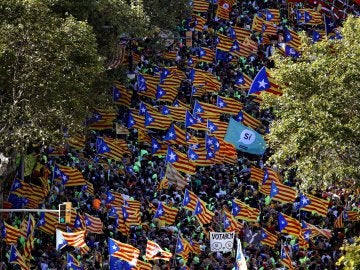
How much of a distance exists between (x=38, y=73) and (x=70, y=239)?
6.41 m

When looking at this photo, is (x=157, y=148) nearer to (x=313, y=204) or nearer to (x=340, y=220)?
(x=313, y=204)

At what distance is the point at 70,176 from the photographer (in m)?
50.0

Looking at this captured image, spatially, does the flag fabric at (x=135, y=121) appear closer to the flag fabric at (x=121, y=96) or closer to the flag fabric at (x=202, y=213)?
the flag fabric at (x=121, y=96)

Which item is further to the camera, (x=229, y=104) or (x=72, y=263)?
(x=229, y=104)

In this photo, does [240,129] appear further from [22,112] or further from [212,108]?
[22,112]

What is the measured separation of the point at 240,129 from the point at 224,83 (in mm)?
9513

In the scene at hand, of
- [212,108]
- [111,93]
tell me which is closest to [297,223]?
[212,108]

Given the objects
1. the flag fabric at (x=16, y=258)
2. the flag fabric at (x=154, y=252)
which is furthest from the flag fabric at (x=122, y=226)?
the flag fabric at (x=16, y=258)

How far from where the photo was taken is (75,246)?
44.0 m

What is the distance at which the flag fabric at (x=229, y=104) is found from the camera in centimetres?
5762

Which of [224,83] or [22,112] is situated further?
[224,83]

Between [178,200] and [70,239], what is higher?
[70,239]

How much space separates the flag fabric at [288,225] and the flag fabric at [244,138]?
23.0ft

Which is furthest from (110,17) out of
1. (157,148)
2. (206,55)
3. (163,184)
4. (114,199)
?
(114,199)
